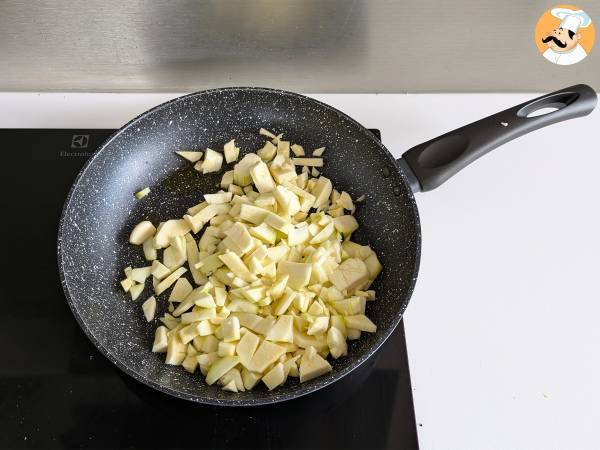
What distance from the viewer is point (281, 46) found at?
1.09 meters

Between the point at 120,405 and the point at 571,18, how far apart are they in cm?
106

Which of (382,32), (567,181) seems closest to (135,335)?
(382,32)

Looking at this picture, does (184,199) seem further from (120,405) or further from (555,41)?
(555,41)

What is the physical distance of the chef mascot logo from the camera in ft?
3.47

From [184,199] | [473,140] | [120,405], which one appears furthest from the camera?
[184,199]

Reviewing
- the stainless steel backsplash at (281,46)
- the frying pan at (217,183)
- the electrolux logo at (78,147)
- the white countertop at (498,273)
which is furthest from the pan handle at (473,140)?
the electrolux logo at (78,147)

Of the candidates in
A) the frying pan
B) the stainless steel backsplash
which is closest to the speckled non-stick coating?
the frying pan

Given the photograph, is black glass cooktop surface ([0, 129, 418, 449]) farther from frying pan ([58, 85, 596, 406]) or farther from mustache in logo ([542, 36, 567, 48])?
mustache in logo ([542, 36, 567, 48])

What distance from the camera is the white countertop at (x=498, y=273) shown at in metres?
0.84

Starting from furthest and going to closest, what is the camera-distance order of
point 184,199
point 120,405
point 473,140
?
point 184,199, point 473,140, point 120,405

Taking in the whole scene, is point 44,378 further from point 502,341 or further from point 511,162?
point 511,162

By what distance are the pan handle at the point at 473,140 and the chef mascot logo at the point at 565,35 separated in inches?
7.1

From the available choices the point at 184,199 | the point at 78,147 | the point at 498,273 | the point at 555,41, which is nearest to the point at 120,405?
the point at 184,199

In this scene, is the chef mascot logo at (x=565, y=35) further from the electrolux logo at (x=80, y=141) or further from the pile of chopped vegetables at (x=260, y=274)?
the electrolux logo at (x=80, y=141)
